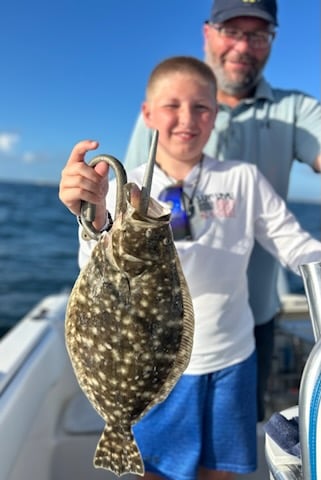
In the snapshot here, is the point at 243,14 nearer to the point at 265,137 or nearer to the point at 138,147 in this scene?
the point at 265,137

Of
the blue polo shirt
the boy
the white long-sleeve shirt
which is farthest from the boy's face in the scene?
the blue polo shirt

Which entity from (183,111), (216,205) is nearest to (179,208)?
(216,205)

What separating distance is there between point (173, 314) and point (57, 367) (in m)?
2.45

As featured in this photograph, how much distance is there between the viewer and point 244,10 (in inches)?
108

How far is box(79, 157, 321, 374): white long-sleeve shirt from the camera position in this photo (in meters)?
2.17

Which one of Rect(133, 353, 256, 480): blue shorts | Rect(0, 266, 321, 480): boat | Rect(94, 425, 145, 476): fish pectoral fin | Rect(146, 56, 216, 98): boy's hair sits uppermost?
Rect(146, 56, 216, 98): boy's hair

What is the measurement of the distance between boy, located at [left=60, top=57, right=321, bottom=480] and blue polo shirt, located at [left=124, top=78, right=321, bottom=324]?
637mm

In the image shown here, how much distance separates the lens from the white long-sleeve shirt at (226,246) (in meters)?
2.17

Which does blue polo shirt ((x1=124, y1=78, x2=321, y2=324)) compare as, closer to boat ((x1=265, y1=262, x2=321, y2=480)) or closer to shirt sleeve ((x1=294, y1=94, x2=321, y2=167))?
shirt sleeve ((x1=294, y1=94, x2=321, y2=167))

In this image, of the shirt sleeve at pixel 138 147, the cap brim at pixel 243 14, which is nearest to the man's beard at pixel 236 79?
the cap brim at pixel 243 14

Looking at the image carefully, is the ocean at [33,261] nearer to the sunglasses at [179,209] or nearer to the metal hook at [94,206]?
the sunglasses at [179,209]

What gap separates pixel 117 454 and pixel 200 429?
2.25 ft

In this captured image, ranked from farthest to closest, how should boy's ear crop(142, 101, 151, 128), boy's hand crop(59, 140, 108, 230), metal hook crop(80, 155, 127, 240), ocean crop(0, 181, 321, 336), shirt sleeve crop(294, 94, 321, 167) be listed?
ocean crop(0, 181, 321, 336)
shirt sleeve crop(294, 94, 321, 167)
boy's ear crop(142, 101, 151, 128)
boy's hand crop(59, 140, 108, 230)
metal hook crop(80, 155, 127, 240)

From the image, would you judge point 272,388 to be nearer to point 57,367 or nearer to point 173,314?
Answer: point 57,367
